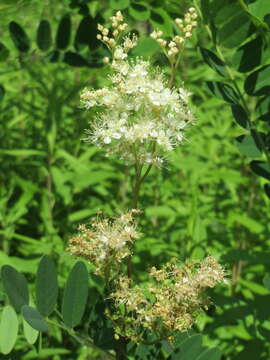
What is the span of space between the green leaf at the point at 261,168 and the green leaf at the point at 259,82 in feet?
0.52

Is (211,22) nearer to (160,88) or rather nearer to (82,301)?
(160,88)

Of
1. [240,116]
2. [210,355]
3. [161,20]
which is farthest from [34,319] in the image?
[161,20]

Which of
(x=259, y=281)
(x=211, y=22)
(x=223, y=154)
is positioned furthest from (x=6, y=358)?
(x=223, y=154)

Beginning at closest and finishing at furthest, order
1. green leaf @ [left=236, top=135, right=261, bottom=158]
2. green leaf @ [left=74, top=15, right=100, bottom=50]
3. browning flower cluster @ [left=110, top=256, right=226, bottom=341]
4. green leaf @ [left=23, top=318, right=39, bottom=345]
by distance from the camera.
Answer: browning flower cluster @ [left=110, top=256, right=226, bottom=341] < green leaf @ [left=23, top=318, right=39, bottom=345] < green leaf @ [left=236, top=135, right=261, bottom=158] < green leaf @ [left=74, top=15, right=100, bottom=50]

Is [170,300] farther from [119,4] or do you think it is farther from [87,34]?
[87,34]

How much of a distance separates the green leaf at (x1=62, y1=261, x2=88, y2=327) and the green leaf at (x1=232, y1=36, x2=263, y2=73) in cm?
60

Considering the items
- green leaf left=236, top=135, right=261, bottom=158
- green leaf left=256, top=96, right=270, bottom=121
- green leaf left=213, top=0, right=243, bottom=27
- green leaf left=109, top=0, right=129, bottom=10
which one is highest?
green leaf left=213, top=0, right=243, bottom=27

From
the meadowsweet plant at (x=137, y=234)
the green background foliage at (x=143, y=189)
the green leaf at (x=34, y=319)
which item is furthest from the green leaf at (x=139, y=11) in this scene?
the green leaf at (x=34, y=319)

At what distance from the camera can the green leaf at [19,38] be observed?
166cm

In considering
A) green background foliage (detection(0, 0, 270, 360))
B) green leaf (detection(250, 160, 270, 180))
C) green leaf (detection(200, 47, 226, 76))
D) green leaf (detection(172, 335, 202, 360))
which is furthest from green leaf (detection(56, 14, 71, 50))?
green leaf (detection(172, 335, 202, 360))

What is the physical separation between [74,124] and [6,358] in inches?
54.6

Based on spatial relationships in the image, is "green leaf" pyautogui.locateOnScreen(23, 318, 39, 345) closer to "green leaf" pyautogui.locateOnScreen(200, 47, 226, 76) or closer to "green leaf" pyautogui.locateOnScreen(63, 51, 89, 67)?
"green leaf" pyautogui.locateOnScreen(200, 47, 226, 76)

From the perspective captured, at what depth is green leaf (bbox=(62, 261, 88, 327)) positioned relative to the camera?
0.91 meters

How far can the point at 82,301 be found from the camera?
92cm
